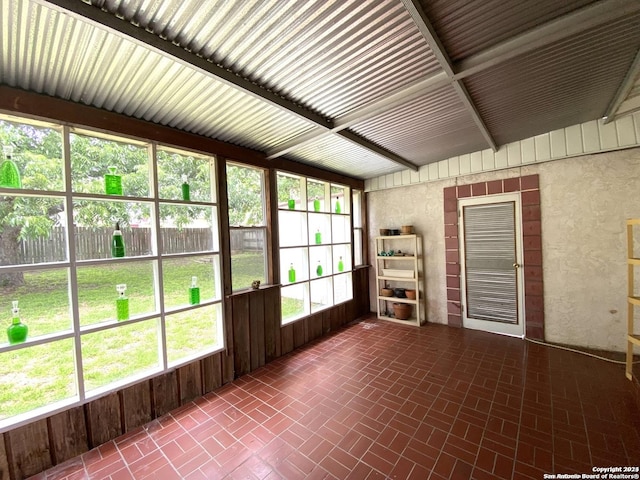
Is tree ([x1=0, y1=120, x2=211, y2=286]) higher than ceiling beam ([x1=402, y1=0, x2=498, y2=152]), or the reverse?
ceiling beam ([x1=402, y1=0, x2=498, y2=152])

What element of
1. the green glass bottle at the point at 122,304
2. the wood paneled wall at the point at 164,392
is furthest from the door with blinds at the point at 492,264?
the green glass bottle at the point at 122,304

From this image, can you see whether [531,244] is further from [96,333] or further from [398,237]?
[96,333]

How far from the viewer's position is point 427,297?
4656 millimetres

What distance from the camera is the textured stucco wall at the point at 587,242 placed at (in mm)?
3100

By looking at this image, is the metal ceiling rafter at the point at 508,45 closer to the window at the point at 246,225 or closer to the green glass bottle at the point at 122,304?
the window at the point at 246,225

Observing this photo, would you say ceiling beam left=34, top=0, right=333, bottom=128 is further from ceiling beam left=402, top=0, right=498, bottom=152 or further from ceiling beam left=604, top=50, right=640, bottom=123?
ceiling beam left=604, top=50, right=640, bottom=123

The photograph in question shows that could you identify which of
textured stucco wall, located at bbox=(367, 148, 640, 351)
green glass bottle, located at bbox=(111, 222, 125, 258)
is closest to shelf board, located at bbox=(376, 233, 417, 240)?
textured stucco wall, located at bbox=(367, 148, 640, 351)

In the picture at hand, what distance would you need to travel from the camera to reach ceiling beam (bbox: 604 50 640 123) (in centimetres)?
210

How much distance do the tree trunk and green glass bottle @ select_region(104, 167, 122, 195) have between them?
621mm

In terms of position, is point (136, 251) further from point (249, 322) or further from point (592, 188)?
point (592, 188)

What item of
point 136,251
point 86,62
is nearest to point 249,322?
point 136,251

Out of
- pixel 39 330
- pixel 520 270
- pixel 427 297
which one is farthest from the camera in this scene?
pixel 427 297

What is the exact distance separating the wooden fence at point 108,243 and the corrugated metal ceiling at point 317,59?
41.9 inches

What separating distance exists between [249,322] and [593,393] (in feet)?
11.8
